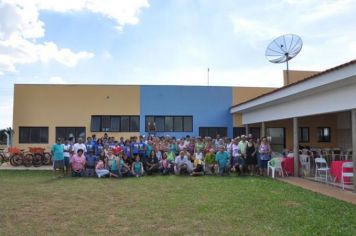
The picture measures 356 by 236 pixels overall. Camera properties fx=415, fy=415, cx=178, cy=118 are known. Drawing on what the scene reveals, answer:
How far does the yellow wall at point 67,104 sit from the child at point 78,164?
8371 mm

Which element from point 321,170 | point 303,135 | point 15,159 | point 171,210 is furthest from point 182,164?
point 303,135

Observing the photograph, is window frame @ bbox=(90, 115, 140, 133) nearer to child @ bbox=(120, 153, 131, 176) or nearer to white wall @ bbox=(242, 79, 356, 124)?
white wall @ bbox=(242, 79, 356, 124)

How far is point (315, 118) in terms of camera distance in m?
24.5

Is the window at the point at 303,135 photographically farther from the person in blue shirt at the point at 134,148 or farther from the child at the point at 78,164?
the child at the point at 78,164

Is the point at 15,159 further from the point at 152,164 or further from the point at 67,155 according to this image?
the point at 152,164

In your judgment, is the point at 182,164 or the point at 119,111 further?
the point at 119,111

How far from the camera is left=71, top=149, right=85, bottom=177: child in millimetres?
15578

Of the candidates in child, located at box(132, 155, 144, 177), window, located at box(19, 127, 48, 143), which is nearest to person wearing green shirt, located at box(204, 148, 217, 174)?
child, located at box(132, 155, 144, 177)

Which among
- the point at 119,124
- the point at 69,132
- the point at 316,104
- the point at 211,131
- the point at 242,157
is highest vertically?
the point at 316,104

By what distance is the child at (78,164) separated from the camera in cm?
1558

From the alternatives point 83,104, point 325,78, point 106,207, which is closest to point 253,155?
point 325,78

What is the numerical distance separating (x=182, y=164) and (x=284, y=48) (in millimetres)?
10167

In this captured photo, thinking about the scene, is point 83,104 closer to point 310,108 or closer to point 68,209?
point 310,108

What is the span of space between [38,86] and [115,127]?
5.14 m
